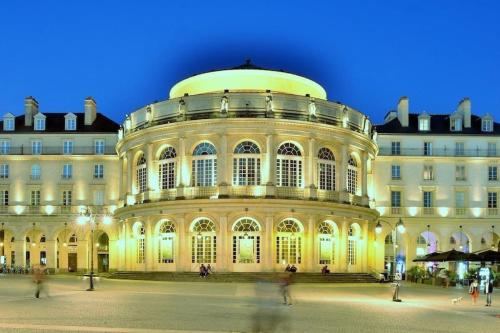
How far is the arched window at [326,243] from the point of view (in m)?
60.8

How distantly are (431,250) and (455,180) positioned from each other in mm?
7758

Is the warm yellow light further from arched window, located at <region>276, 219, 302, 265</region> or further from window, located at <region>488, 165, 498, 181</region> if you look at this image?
window, located at <region>488, 165, 498, 181</region>

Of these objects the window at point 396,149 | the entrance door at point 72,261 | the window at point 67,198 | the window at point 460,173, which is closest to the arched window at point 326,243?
the window at point 396,149

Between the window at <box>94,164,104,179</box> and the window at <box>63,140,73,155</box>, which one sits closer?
the window at <box>94,164,104,179</box>

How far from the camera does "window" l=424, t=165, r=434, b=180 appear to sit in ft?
261

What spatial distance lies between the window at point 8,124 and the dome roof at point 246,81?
24807mm

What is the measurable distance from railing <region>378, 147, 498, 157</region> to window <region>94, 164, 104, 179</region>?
1149 inches

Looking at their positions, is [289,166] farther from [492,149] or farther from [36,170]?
[36,170]

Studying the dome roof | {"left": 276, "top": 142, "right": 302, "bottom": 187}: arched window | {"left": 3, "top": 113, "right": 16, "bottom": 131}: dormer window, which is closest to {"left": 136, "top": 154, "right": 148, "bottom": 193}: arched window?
the dome roof

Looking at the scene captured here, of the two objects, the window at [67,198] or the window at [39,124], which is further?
the window at [39,124]

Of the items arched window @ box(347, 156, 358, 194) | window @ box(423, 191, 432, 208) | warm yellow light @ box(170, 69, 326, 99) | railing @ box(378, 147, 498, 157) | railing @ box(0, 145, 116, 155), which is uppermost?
warm yellow light @ box(170, 69, 326, 99)

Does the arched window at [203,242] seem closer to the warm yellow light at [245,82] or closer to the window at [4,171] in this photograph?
the warm yellow light at [245,82]

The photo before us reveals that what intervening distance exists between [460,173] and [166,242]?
112ft

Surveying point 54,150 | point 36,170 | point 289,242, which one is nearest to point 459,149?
point 289,242
